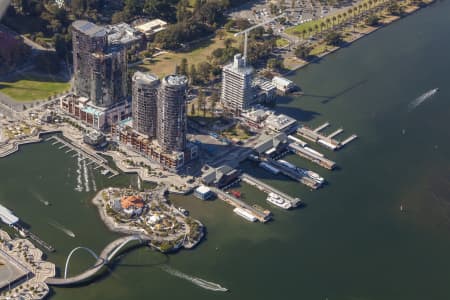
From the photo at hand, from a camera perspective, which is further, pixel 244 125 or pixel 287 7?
pixel 287 7

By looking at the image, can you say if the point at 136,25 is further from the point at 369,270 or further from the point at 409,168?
the point at 369,270

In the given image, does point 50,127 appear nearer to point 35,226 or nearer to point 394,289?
point 35,226

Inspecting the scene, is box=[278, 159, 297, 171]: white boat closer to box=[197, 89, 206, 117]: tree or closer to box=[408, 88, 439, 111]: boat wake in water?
box=[197, 89, 206, 117]: tree

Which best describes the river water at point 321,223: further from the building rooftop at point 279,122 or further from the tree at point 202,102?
the tree at point 202,102

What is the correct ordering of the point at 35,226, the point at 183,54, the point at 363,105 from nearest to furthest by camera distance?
1. the point at 35,226
2. the point at 363,105
3. the point at 183,54

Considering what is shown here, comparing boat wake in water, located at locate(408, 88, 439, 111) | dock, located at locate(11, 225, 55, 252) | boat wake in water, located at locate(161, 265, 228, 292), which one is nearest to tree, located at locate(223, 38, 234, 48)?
boat wake in water, located at locate(408, 88, 439, 111)

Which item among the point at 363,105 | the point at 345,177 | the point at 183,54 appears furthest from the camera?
the point at 183,54

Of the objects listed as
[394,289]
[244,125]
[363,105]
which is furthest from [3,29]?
[394,289]
